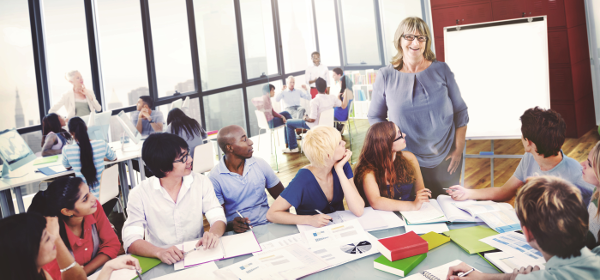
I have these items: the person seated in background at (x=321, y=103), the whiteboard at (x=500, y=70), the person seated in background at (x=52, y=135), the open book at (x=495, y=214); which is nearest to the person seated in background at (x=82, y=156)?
the person seated in background at (x=52, y=135)

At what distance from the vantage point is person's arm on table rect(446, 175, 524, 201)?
225cm

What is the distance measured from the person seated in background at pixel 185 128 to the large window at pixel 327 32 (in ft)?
5.45

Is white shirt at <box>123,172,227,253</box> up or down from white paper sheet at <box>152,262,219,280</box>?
up

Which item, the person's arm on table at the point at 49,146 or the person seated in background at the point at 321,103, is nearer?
the person's arm on table at the point at 49,146

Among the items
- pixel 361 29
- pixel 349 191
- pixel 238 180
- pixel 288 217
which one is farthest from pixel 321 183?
pixel 361 29

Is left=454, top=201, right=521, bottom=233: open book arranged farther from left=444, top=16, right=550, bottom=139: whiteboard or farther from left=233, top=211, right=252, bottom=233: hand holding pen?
left=444, top=16, right=550, bottom=139: whiteboard

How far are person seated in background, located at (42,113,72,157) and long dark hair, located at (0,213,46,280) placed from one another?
3513mm

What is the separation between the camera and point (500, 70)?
4.05m

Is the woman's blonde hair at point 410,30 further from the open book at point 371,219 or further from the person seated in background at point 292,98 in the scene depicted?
the person seated in background at point 292,98

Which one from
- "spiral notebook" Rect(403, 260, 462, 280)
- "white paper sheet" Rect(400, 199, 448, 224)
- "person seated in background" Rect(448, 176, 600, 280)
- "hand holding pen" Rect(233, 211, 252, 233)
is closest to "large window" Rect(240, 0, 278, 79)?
"hand holding pen" Rect(233, 211, 252, 233)

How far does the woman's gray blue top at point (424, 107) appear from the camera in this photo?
3314mm

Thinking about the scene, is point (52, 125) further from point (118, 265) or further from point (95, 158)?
point (118, 265)

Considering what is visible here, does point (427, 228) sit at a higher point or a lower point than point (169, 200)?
lower

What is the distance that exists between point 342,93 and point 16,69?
14.3 feet
